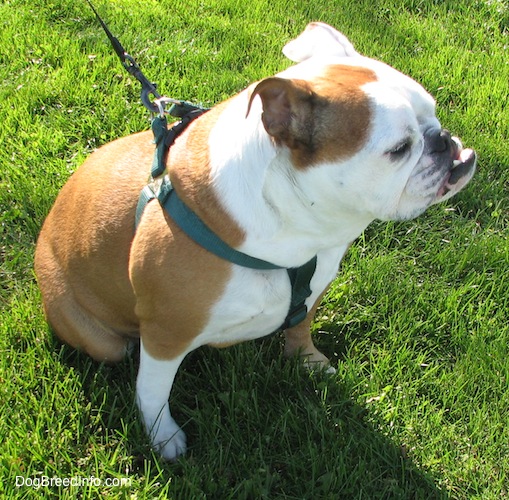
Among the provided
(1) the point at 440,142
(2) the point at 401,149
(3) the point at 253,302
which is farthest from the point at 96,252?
(1) the point at 440,142

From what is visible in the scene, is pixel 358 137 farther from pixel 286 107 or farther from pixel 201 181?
pixel 201 181

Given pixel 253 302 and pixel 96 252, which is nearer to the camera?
pixel 253 302

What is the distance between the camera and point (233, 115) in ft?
7.14

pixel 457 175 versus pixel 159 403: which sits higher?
pixel 457 175

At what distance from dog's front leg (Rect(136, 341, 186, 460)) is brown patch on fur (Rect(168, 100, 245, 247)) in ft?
1.98

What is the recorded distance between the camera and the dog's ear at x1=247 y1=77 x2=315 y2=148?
1.91m

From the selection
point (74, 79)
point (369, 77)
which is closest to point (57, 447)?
point (369, 77)

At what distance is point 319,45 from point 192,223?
774mm

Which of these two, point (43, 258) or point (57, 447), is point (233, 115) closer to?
point (43, 258)

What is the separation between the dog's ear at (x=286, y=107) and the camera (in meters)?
1.91

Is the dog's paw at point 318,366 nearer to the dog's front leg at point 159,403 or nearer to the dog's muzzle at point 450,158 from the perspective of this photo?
the dog's front leg at point 159,403

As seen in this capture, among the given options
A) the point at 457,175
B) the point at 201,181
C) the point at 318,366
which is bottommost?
the point at 318,366

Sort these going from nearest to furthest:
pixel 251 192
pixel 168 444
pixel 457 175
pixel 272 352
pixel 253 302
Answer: pixel 251 192, pixel 457 175, pixel 253 302, pixel 168 444, pixel 272 352

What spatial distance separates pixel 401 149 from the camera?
2027 millimetres
